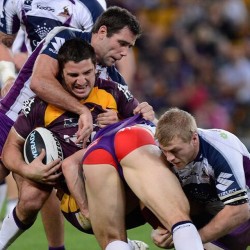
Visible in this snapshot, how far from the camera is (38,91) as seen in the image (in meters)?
5.70

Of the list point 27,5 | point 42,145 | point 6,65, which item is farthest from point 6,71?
point 42,145

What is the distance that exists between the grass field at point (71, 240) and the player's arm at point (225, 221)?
78.8 inches

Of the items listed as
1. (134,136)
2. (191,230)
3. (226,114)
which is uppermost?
(134,136)

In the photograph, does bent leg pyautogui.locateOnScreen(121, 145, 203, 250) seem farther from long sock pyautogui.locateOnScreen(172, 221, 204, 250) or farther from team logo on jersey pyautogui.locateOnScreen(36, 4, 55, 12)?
team logo on jersey pyautogui.locateOnScreen(36, 4, 55, 12)

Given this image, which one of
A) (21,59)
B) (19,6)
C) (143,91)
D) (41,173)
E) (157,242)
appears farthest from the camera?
(143,91)

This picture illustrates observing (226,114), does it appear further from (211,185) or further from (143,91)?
(211,185)

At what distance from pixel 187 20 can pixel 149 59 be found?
3.74 feet

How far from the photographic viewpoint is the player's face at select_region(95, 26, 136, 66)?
585cm

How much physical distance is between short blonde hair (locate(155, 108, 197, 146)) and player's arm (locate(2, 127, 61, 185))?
85 cm

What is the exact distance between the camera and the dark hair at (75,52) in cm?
559

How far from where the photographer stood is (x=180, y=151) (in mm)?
4910

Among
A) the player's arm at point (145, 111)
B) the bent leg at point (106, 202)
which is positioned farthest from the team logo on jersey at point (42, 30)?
the bent leg at point (106, 202)

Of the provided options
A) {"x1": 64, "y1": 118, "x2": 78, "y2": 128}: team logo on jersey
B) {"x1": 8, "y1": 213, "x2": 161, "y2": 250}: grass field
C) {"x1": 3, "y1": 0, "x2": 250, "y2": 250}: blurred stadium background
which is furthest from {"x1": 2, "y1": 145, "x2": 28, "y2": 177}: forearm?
{"x1": 3, "y1": 0, "x2": 250, "y2": 250}: blurred stadium background

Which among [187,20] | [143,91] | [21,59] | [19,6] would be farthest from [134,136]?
[187,20]
